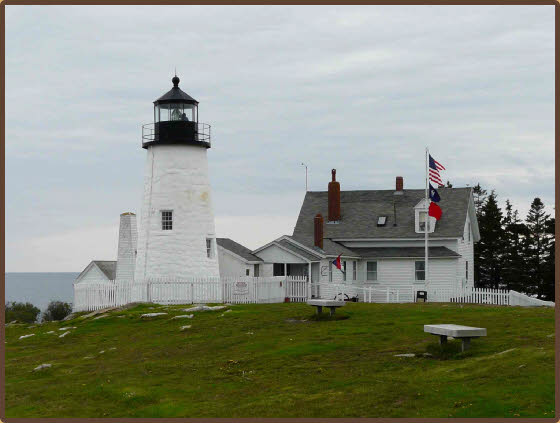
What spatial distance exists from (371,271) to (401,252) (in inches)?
81.1

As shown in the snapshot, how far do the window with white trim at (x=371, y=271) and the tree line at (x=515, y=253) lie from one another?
14972mm

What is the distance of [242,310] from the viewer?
34.4 metres

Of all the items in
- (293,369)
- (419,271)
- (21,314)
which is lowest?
(21,314)

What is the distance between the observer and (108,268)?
5325cm

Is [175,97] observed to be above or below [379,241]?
above

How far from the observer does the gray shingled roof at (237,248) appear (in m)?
46.1

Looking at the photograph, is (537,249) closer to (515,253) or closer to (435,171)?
(515,253)

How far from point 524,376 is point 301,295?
25.0 meters

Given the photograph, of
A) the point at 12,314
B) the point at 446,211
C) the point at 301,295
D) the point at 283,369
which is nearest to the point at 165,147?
the point at 301,295

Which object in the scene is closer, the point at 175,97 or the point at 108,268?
the point at 175,97

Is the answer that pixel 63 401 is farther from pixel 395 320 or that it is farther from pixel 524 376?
pixel 395 320

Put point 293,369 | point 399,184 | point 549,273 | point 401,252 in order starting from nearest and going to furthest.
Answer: point 293,369
point 401,252
point 399,184
point 549,273

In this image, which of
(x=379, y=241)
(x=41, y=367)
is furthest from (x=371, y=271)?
(x=41, y=367)

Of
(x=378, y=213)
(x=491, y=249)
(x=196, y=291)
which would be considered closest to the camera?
(x=196, y=291)
